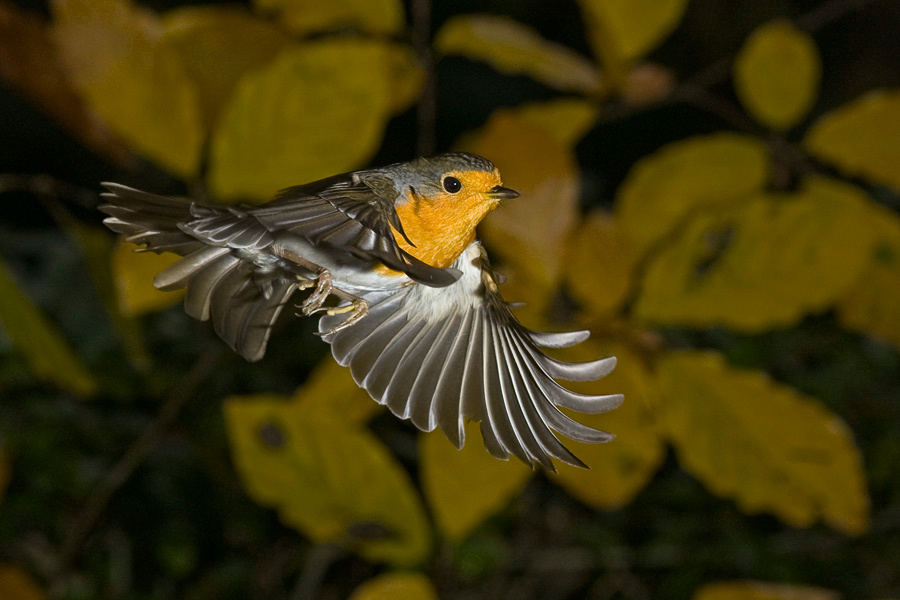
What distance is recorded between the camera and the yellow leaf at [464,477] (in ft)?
2.15

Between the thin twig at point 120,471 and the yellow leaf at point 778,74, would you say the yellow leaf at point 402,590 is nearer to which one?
the thin twig at point 120,471

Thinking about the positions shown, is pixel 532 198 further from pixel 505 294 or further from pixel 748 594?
pixel 748 594

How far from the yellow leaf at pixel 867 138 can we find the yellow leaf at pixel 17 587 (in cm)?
94

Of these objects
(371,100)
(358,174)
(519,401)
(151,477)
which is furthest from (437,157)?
(151,477)

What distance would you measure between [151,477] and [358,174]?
0.70 m

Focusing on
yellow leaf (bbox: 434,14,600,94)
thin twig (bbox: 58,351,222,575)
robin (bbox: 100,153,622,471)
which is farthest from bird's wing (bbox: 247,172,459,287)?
thin twig (bbox: 58,351,222,575)

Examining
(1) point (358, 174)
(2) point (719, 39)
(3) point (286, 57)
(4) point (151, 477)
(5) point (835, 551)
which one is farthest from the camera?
(2) point (719, 39)

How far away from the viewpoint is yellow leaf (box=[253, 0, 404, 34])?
0.69 metres

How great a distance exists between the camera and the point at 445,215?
1.22 feet

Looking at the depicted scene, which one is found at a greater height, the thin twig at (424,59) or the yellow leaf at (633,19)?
the yellow leaf at (633,19)

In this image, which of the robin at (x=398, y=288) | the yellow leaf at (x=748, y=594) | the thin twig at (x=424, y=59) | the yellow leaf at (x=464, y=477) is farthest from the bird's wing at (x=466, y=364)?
the yellow leaf at (x=748, y=594)

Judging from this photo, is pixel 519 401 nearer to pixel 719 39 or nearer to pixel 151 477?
pixel 151 477

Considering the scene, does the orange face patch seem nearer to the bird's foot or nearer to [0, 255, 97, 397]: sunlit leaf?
the bird's foot

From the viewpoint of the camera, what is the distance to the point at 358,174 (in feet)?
1.24
